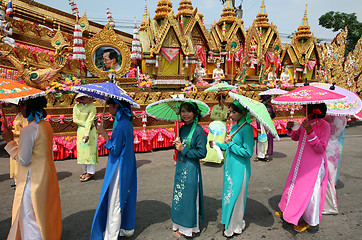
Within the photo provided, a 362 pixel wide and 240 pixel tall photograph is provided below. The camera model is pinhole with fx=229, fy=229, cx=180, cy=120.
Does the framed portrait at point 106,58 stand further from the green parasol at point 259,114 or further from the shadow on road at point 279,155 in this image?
the green parasol at point 259,114

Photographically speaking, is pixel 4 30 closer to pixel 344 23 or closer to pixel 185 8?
pixel 185 8

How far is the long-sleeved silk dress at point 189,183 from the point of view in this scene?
2.82 metres

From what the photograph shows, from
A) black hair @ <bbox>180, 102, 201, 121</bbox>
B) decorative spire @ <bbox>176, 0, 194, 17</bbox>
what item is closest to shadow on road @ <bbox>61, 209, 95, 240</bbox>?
black hair @ <bbox>180, 102, 201, 121</bbox>

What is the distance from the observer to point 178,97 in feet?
9.01

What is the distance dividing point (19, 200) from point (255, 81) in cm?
1326

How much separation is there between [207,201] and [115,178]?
2.03 m

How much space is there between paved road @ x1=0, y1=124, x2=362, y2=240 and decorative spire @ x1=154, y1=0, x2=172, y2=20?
699 centimetres

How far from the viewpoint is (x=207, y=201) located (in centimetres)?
412

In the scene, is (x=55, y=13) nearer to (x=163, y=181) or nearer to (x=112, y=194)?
(x=163, y=181)

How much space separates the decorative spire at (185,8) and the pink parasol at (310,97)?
10863 millimetres

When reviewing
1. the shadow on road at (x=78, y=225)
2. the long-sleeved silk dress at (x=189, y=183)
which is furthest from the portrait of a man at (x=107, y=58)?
the long-sleeved silk dress at (x=189, y=183)

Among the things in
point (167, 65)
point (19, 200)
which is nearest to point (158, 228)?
point (19, 200)

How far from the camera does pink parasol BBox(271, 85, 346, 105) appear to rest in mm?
2633

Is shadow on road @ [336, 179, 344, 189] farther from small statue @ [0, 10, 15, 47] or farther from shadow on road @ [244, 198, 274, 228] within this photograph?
small statue @ [0, 10, 15, 47]
